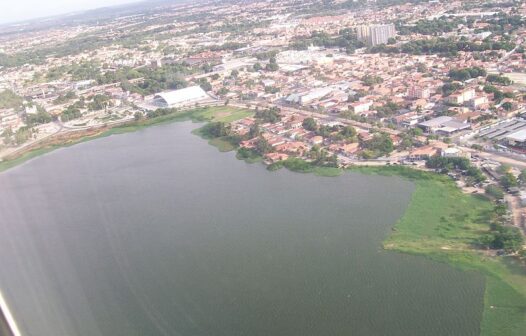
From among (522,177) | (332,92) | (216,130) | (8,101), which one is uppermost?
(8,101)

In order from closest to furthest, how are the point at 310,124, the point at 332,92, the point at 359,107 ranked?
1. the point at 310,124
2. the point at 359,107
3. the point at 332,92

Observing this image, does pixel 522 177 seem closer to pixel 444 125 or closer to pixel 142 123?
pixel 444 125

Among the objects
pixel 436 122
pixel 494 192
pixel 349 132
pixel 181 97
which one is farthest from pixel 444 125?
pixel 181 97

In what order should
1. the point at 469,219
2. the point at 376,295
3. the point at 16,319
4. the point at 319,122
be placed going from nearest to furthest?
the point at 16,319
the point at 376,295
the point at 469,219
the point at 319,122

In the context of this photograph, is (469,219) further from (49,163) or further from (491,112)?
(49,163)

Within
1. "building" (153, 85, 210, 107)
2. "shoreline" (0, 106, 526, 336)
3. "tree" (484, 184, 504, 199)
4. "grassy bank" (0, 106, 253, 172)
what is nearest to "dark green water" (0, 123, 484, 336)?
"shoreline" (0, 106, 526, 336)

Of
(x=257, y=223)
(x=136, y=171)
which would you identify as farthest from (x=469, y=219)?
(x=136, y=171)
